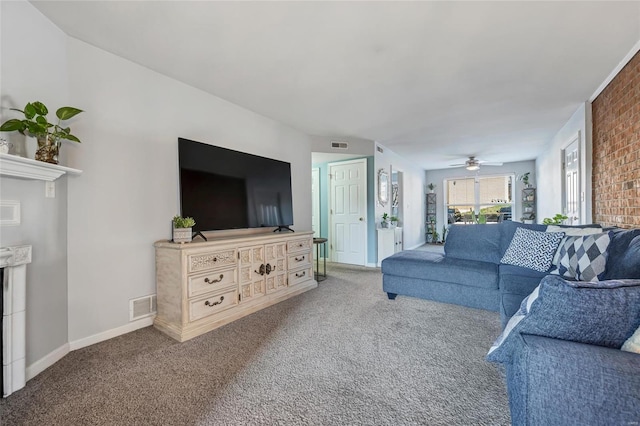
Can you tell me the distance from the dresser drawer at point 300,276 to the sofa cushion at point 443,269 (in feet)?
3.46

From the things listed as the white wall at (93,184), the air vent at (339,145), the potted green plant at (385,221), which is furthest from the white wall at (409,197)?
the white wall at (93,184)

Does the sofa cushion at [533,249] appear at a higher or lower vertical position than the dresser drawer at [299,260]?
higher

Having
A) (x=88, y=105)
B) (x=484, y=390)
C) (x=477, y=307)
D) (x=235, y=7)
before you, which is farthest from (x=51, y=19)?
(x=477, y=307)

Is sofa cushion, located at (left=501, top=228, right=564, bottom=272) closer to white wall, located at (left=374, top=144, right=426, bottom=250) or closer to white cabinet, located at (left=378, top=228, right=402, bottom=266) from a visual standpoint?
white cabinet, located at (left=378, top=228, right=402, bottom=266)

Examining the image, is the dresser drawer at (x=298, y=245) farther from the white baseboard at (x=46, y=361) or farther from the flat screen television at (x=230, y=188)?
the white baseboard at (x=46, y=361)

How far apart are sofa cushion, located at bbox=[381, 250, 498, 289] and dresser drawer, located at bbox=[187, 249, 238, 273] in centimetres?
175

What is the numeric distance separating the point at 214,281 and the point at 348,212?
11.3ft

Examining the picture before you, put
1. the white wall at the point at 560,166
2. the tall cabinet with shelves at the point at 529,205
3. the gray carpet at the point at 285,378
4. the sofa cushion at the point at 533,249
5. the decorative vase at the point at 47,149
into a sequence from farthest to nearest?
the tall cabinet with shelves at the point at 529,205 → the white wall at the point at 560,166 → the sofa cushion at the point at 533,249 → the decorative vase at the point at 47,149 → the gray carpet at the point at 285,378

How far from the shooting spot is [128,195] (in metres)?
2.41

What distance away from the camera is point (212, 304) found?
8.17 ft

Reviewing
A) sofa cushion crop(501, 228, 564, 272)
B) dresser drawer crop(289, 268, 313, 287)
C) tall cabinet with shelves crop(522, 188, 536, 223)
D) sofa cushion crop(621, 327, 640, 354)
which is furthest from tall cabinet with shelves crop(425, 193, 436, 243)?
sofa cushion crop(621, 327, 640, 354)

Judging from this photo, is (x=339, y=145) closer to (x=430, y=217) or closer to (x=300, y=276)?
(x=300, y=276)

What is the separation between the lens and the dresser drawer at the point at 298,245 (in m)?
3.42

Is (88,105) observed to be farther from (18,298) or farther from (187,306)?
(187,306)
